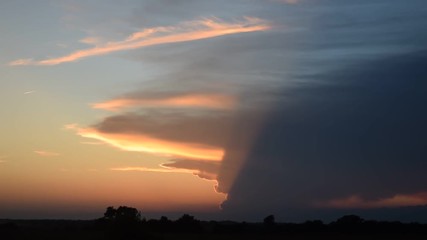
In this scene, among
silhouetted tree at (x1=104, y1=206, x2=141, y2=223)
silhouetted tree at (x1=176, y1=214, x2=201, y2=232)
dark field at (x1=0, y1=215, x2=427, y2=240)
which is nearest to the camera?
silhouetted tree at (x1=104, y1=206, x2=141, y2=223)

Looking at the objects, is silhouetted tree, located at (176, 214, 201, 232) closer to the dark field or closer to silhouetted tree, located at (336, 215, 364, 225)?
the dark field

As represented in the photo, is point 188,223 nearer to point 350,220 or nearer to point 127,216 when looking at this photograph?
point 350,220

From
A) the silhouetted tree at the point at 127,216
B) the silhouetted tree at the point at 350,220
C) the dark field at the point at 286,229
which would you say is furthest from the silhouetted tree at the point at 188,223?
the silhouetted tree at the point at 127,216

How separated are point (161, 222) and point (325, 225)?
31.8 m

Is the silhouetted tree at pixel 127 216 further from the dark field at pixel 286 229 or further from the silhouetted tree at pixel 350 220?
the silhouetted tree at pixel 350 220

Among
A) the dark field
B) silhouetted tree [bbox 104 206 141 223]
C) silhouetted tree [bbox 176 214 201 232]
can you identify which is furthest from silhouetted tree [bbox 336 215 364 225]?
silhouetted tree [bbox 104 206 141 223]

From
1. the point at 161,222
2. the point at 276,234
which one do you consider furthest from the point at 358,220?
the point at 161,222

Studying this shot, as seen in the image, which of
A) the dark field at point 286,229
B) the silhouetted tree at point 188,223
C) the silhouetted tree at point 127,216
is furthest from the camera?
the silhouetted tree at point 188,223

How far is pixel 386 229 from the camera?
12012 cm

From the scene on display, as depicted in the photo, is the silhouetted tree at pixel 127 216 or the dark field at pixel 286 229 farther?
the dark field at pixel 286 229

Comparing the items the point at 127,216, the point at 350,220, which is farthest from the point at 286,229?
the point at 127,216

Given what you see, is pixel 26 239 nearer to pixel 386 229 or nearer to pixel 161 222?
pixel 161 222

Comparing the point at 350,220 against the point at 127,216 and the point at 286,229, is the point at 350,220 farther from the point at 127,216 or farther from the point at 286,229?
the point at 127,216

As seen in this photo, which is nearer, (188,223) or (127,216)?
(127,216)
